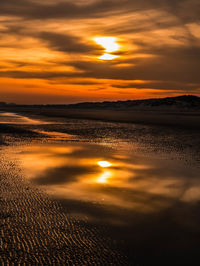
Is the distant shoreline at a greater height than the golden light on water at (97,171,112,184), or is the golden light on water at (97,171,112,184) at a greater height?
the distant shoreline

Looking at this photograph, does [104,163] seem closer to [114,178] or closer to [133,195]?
[114,178]

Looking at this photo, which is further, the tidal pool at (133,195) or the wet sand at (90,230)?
the tidal pool at (133,195)

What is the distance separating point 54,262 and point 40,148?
1229 centimetres

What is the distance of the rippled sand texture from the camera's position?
4.79 m

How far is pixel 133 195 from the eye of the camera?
26.9 ft

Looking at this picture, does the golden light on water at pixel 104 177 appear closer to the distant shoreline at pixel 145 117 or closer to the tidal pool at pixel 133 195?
the tidal pool at pixel 133 195

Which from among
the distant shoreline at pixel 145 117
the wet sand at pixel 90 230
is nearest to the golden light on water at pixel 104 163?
the wet sand at pixel 90 230

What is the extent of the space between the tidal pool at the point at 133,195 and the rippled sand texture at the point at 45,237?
1.31 ft

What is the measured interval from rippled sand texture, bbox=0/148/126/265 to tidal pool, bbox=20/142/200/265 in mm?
399

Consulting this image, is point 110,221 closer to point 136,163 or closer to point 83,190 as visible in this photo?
point 83,190

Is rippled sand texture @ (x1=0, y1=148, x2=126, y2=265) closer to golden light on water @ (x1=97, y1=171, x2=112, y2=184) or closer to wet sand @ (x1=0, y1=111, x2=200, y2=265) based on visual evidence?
wet sand @ (x1=0, y1=111, x2=200, y2=265)

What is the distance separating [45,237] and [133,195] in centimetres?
347

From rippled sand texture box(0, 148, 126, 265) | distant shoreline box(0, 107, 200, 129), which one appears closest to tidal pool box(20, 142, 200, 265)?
rippled sand texture box(0, 148, 126, 265)

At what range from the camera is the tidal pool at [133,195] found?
18.1ft
